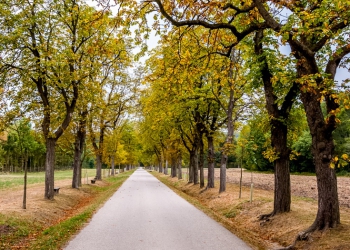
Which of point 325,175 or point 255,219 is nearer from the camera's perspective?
point 325,175

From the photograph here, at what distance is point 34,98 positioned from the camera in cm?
1598

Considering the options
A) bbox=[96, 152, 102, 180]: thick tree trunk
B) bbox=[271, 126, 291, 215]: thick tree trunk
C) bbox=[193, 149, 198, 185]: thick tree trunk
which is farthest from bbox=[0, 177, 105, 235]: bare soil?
bbox=[96, 152, 102, 180]: thick tree trunk

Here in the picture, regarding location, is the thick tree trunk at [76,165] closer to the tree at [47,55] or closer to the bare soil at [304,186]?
the tree at [47,55]

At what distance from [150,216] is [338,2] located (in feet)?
30.3

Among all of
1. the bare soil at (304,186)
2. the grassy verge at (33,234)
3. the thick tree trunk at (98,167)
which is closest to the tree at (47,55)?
the grassy verge at (33,234)

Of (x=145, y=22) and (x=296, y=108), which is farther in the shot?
(x=296, y=108)

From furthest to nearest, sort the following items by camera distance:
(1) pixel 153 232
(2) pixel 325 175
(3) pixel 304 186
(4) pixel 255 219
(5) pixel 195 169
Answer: (3) pixel 304 186 < (5) pixel 195 169 < (4) pixel 255 219 < (1) pixel 153 232 < (2) pixel 325 175

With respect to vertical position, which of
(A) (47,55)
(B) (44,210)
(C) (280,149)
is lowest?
(B) (44,210)

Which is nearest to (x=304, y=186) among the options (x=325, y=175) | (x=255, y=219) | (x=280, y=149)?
(x=255, y=219)

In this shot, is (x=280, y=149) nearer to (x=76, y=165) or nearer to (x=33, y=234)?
(x=33, y=234)

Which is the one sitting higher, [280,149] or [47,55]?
[47,55]

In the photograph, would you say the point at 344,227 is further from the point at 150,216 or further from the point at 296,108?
the point at 150,216

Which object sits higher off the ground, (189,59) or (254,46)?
(254,46)

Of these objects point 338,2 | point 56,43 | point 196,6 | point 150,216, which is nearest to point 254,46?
point 196,6
